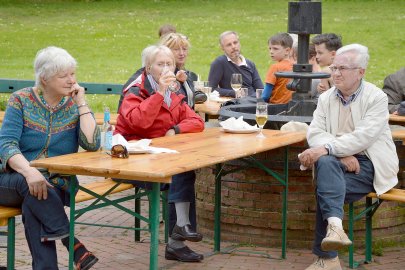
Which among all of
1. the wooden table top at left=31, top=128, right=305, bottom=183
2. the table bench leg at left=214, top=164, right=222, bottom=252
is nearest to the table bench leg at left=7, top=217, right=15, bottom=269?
the wooden table top at left=31, top=128, right=305, bottom=183

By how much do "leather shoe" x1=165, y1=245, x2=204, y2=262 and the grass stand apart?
33.9 feet

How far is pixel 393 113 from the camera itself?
8.70 meters

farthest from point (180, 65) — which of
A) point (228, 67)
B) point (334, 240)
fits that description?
point (228, 67)

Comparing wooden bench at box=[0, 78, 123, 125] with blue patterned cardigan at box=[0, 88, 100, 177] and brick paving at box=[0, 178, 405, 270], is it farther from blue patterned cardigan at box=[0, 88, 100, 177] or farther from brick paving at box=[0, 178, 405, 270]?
blue patterned cardigan at box=[0, 88, 100, 177]

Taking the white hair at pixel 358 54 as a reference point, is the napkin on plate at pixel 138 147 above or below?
below

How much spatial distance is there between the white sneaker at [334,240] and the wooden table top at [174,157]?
2.22ft

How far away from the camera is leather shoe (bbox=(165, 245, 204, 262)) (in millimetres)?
7067

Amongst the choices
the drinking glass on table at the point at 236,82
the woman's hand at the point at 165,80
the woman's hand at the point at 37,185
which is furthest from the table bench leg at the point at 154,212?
the drinking glass on table at the point at 236,82

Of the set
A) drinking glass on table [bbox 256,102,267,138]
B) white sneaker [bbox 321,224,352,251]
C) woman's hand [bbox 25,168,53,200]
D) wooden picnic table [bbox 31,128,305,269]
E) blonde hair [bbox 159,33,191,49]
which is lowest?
white sneaker [bbox 321,224,352,251]

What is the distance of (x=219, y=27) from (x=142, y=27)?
2.39m

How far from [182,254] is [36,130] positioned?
1.51 metres

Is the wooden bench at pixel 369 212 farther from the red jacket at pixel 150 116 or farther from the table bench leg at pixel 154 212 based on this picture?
the table bench leg at pixel 154 212

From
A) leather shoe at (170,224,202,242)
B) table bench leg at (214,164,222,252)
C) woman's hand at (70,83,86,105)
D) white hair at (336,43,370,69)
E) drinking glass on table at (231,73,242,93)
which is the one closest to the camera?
woman's hand at (70,83,86,105)

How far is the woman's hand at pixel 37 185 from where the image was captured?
597 cm
